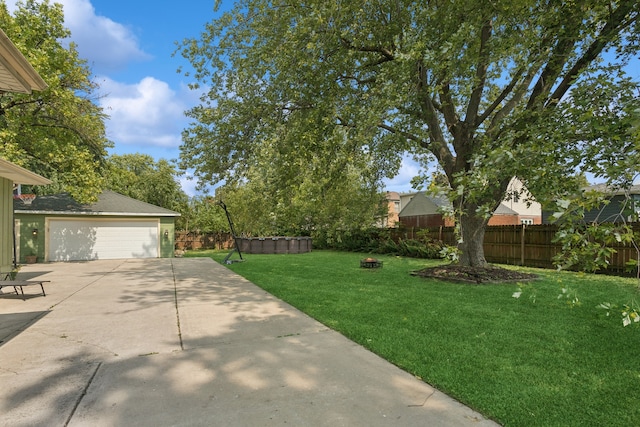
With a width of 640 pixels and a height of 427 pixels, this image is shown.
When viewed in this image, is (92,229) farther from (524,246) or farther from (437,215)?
(437,215)

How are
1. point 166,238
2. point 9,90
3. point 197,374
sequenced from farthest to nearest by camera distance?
point 166,238
point 9,90
point 197,374

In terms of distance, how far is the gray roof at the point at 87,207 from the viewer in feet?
54.1

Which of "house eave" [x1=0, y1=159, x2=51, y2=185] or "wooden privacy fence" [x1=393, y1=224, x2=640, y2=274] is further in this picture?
"wooden privacy fence" [x1=393, y1=224, x2=640, y2=274]

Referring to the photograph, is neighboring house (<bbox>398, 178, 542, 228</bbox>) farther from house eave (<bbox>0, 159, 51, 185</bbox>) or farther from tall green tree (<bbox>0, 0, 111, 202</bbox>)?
house eave (<bbox>0, 159, 51, 185</bbox>)

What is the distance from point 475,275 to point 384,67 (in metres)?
5.49

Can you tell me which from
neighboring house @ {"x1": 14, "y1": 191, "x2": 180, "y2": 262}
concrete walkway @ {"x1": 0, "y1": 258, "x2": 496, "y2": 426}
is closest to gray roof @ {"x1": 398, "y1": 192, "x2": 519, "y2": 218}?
neighboring house @ {"x1": 14, "y1": 191, "x2": 180, "y2": 262}

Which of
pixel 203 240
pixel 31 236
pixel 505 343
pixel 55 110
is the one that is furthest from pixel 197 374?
pixel 203 240

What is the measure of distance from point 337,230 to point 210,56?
13.3 metres

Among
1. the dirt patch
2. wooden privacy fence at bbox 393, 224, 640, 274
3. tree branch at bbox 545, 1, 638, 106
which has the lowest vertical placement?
the dirt patch

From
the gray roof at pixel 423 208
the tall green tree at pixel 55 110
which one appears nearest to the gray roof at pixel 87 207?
the tall green tree at pixel 55 110

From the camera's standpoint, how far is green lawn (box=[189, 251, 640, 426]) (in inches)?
111

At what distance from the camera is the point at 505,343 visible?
14.0 feet

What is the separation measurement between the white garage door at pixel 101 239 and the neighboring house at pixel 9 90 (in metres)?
8.12

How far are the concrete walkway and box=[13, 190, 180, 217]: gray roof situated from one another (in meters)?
12.2
